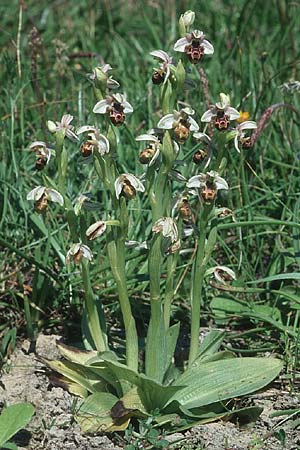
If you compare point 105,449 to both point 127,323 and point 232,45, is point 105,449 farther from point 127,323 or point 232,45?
point 232,45

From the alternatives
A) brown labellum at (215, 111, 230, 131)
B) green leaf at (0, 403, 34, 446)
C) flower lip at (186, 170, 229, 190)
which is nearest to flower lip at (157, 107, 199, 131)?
brown labellum at (215, 111, 230, 131)

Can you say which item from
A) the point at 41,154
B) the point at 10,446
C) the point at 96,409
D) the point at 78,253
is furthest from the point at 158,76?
the point at 10,446

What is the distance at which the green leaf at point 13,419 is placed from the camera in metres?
2.74

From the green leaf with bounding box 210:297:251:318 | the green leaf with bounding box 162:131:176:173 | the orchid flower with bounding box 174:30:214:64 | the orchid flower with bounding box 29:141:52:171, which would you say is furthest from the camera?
the green leaf with bounding box 210:297:251:318

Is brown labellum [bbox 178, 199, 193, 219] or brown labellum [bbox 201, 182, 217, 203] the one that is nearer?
brown labellum [bbox 201, 182, 217, 203]

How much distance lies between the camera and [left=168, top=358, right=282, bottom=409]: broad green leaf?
2934 millimetres

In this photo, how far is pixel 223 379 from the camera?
2.96 meters

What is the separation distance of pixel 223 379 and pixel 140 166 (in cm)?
138

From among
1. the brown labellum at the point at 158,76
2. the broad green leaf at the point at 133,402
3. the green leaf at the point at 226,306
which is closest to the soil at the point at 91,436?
the broad green leaf at the point at 133,402

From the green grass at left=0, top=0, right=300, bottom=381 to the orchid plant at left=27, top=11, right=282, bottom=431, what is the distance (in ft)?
1.13

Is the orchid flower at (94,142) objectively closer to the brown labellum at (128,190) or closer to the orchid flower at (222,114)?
the brown labellum at (128,190)

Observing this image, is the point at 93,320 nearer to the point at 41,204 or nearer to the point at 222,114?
the point at 41,204

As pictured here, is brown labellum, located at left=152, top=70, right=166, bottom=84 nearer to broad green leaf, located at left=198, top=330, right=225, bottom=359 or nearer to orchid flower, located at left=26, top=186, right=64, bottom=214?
orchid flower, located at left=26, top=186, right=64, bottom=214

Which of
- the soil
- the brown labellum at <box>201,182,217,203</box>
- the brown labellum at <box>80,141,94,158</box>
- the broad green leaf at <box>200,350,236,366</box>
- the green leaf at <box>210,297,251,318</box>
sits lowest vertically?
the soil
